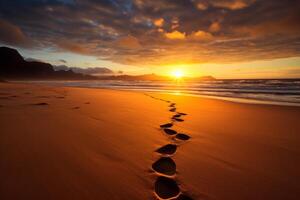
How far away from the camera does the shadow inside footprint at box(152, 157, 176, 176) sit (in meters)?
1.97

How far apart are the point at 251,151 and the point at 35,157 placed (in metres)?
2.82

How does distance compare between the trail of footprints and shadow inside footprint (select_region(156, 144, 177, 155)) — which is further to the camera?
shadow inside footprint (select_region(156, 144, 177, 155))

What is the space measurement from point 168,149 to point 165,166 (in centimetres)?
51

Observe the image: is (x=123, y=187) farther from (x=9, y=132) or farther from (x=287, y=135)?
(x=287, y=135)

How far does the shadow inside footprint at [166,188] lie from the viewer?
5.16ft

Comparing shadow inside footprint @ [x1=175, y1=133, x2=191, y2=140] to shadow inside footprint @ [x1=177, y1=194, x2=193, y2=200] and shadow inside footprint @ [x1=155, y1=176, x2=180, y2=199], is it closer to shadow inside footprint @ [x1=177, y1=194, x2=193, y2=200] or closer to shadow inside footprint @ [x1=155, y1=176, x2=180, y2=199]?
shadow inside footprint @ [x1=155, y1=176, x2=180, y2=199]

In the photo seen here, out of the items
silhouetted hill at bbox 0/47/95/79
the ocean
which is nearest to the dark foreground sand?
the ocean

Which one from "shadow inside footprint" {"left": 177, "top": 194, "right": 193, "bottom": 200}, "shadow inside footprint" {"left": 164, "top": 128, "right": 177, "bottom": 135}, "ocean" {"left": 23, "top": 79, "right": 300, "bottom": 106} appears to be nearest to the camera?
"shadow inside footprint" {"left": 177, "top": 194, "right": 193, "bottom": 200}

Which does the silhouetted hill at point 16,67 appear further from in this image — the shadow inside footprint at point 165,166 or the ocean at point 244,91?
the shadow inside footprint at point 165,166

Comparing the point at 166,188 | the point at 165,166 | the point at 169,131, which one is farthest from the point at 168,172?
the point at 169,131

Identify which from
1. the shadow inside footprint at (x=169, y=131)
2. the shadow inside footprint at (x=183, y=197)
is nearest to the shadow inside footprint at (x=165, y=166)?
the shadow inside footprint at (x=183, y=197)

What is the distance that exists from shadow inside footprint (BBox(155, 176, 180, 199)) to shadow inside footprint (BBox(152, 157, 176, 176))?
0.14 meters

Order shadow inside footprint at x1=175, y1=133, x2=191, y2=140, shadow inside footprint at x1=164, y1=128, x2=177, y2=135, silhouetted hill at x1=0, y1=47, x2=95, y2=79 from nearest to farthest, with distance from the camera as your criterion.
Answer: shadow inside footprint at x1=175, y1=133, x2=191, y2=140 < shadow inside footprint at x1=164, y1=128, x2=177, y2=135 < silhouetted hill at x1=0, y1=47, x2=95, y2=79

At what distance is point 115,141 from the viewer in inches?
111
